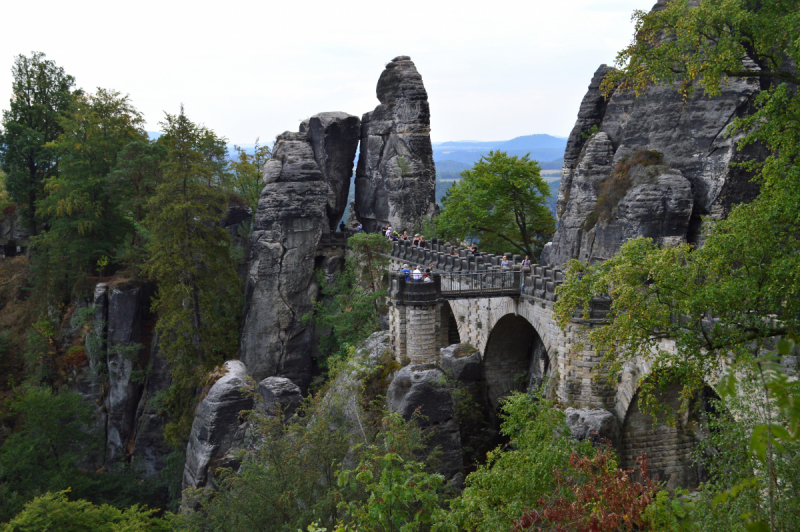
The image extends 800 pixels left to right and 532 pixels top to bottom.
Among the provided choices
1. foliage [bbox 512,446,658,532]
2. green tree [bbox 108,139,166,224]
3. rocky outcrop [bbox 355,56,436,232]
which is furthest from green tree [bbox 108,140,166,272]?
foliage [bbox 512,446,658,532]

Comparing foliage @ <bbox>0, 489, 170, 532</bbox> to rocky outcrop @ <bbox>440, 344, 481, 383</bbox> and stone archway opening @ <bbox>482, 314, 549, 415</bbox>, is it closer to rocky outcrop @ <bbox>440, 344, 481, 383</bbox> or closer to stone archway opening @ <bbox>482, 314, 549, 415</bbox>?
rocky outcrop @ <bbox>440, 344, 481, 383</bbox>

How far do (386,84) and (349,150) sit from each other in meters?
5.21

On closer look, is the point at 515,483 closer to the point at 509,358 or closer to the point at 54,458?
the point at 509,358

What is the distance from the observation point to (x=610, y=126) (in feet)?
101

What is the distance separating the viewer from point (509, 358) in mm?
27438

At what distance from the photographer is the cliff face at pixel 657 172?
2438cm

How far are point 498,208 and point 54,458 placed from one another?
1127 inches

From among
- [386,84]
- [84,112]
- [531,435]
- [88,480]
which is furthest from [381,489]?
[84,112]

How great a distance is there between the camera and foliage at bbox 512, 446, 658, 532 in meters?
10.1

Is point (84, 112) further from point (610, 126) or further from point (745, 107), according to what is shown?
point (745, 107)

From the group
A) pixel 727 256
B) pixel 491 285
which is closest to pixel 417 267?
pixel 491 285

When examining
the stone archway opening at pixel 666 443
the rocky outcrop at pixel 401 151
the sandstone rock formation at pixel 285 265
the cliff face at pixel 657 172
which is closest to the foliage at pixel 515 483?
the stone archway opening at pixel 666 443

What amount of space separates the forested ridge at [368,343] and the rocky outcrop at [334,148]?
5952 millimetres

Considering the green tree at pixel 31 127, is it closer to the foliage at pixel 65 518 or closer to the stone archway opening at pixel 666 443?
the foliage at pixel 65 518
